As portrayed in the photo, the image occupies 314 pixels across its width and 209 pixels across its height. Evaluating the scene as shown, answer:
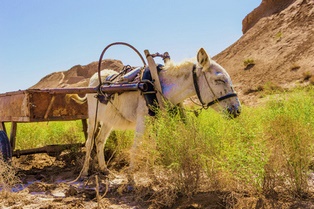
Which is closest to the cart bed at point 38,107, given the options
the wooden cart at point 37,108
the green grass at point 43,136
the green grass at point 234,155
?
the wooden cart at point 37,108

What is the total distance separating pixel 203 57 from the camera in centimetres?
568

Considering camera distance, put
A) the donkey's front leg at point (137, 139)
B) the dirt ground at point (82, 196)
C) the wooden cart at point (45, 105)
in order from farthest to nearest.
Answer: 1. the wooden cart at point (45, 105)
2. the donkey's front leg at point (137, 139)
3. the dirt ground at point (82, 196)

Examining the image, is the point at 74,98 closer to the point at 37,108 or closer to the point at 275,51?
the point at 37,108

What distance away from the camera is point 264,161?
3859 millimetres

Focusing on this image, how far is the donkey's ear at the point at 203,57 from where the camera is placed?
5676 millimetres

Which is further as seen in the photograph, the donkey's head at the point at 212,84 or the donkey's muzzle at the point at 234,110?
the donkey's head at the point at 212,84

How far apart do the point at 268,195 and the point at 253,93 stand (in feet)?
81.7

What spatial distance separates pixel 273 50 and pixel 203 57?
31.9 m

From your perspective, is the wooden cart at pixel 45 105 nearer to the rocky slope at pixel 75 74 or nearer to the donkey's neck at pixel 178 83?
the donkey's neck at pixel 178 83

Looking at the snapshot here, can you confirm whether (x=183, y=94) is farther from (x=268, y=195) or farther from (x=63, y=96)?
(x=63, y=96)

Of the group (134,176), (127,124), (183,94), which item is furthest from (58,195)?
(183,94)

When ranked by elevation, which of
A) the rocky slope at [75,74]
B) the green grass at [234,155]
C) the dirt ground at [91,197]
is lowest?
the dirt ground at [91,197]

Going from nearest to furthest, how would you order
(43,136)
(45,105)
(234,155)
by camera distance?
(234,155) < (45,105) < (43,136)

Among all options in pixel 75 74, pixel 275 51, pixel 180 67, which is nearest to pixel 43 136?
pixel 180 67
